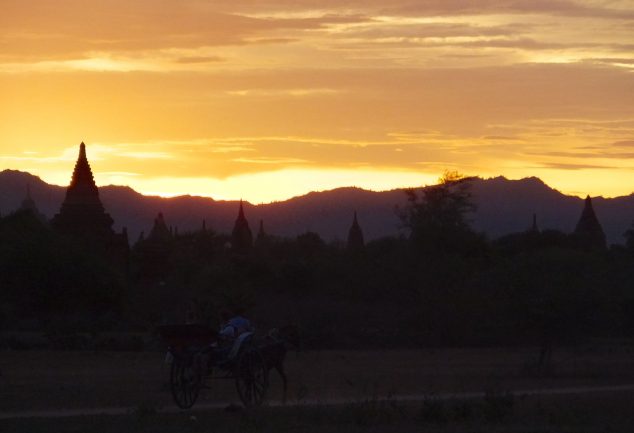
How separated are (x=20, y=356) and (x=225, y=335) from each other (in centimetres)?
1928

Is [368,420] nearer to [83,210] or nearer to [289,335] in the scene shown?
[289,335]

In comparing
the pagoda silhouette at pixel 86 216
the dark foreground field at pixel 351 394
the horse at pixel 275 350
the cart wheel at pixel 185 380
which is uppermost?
the pagoda silhouette at pixel 86 216

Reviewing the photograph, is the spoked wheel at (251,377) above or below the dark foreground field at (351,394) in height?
above

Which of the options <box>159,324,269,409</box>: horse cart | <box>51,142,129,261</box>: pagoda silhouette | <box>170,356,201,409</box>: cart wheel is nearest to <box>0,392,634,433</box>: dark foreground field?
<box>170,356,201,409</box>: cart wheel

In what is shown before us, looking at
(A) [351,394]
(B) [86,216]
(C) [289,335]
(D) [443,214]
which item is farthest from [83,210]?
(C) [289,335]

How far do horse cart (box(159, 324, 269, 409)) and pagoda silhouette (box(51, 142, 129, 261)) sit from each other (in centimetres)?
5712

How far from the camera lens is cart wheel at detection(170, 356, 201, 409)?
2325 centimetres

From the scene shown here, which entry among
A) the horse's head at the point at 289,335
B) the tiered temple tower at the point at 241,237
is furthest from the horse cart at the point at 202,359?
the tiered temple tower at the point at 241,237

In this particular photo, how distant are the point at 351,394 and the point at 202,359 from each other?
6.04 meters

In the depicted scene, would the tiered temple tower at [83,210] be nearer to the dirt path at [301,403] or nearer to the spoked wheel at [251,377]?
the dirt path at [301,403]

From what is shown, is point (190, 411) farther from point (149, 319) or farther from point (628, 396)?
point (149, 319)

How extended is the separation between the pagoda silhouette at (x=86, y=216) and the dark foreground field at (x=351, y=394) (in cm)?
3697

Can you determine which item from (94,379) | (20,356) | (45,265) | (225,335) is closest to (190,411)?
(225,335)

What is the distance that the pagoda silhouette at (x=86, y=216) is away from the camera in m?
81.9
